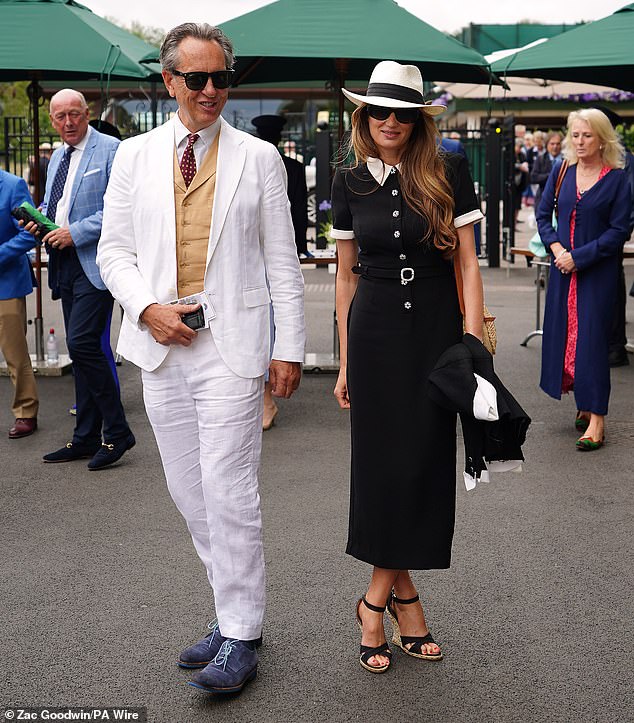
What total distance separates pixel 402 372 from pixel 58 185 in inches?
170

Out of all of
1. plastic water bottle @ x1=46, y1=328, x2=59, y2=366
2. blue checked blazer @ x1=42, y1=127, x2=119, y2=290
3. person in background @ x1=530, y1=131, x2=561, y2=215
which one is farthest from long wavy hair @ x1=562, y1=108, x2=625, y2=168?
person in background @ x1=530, y1=131, x2=561, y2=215

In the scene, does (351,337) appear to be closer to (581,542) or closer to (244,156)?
(244,156)

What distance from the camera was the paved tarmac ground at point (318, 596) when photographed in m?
3.97

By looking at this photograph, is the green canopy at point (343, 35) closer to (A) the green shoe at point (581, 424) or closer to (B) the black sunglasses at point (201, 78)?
(A) the green shoe at point (581, 424)

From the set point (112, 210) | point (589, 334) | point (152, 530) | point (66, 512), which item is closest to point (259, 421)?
point (112, 210)

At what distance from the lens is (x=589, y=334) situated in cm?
764

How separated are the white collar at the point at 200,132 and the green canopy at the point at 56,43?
5.04 m

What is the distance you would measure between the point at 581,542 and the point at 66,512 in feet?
8.94

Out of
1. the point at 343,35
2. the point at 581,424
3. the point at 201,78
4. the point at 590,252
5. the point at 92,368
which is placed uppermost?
the point at 343,35

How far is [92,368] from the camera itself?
23.8ft

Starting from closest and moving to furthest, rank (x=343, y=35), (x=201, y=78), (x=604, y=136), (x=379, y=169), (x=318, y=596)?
(x=201, y=78) < (x=379, y=169) < (x=318, y=596) < (x=604, y=136) < (x=343, y=35)

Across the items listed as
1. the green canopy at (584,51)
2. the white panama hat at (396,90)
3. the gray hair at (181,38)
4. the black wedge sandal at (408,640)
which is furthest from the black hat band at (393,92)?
the green canopy at (584,51)

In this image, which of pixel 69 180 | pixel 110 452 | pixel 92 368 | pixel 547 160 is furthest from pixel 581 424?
pixel 547 160

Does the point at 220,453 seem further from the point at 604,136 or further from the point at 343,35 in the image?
the point at 343,35
